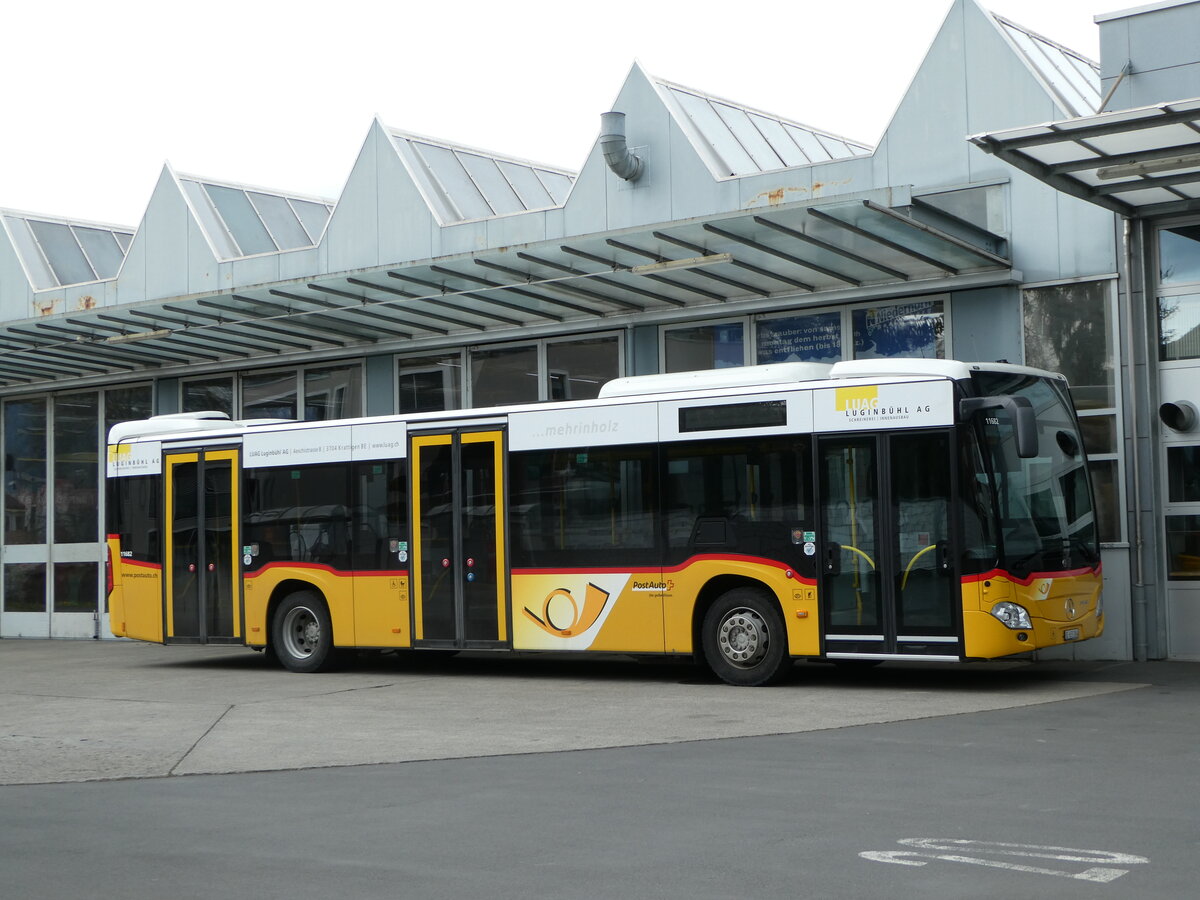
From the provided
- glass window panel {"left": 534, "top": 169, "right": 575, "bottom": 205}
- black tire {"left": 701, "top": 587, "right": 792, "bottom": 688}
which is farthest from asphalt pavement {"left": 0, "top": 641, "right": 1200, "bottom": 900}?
glass window panel {"left": 534, "top": 169, "right": 575, "bottom": 205}

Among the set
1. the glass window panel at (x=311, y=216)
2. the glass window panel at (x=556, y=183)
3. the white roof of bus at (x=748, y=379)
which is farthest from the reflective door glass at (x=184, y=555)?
the glass window panel at (x=556, y=183)

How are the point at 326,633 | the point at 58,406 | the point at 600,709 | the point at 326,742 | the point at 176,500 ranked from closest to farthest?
1. the point at 326,742
2. the point at 600,709
3. the point at 326,633
4. the point at 176,500
5. the point at 58,406

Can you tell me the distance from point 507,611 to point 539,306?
5.72m

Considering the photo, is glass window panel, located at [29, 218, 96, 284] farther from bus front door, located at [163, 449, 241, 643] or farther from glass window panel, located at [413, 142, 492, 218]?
bus front door, located at [163, 449, 241, 643]

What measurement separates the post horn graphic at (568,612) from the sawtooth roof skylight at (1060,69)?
7822 millimetres

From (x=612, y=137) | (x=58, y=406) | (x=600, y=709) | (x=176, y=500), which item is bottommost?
(x=600, y=709)

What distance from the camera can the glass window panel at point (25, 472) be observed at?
27391 millimetres

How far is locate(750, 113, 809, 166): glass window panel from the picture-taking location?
69.1ft

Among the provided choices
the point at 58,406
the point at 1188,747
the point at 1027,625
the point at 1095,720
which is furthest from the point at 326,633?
the point at 58,406

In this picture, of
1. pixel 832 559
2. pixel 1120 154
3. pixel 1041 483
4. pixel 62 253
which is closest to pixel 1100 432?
pixel 1041 483

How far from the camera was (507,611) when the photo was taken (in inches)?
619

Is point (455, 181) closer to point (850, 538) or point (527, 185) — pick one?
point (527, 185)

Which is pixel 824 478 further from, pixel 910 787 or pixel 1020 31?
pixel 1020 31

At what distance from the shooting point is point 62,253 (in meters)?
28.2
